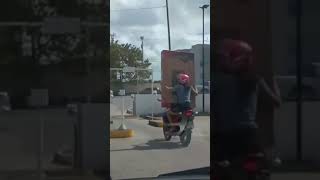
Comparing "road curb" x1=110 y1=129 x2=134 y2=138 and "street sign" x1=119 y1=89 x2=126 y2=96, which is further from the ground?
"street sign" x1=119 y1=89 x2=126 y2=96

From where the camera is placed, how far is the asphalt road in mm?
2102

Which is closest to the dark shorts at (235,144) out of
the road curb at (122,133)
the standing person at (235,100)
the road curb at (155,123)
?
the standing person at (235,100)

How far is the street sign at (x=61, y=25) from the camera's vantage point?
200cm

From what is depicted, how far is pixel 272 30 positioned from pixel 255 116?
1.09ft

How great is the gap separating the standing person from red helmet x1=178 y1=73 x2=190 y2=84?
104mm

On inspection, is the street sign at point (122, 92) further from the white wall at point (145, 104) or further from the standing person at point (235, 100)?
the standing person at point (235, 100)

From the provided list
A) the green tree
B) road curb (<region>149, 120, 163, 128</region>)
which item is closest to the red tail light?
road curb (<region>149, 120, 163, 128</region>)

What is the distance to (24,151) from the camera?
200cm

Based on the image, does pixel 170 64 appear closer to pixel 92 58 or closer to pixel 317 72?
pixel 92 58

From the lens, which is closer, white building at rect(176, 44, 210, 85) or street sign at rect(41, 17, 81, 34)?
street sign at rect(41, 17, 81, 34)

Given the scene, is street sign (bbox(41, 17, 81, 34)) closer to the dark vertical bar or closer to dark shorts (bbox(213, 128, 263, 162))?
dark shorts (bbox(213, 128, 263, 162))

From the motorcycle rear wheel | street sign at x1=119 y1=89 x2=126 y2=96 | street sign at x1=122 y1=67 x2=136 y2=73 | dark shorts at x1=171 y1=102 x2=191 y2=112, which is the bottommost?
the motorcycle rear wheel

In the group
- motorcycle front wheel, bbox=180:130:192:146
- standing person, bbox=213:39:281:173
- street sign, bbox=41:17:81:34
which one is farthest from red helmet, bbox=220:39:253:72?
street sign, bbox=41:17:81:34

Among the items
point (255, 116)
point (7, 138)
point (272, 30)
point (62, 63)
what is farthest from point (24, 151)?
point (272, 30)
